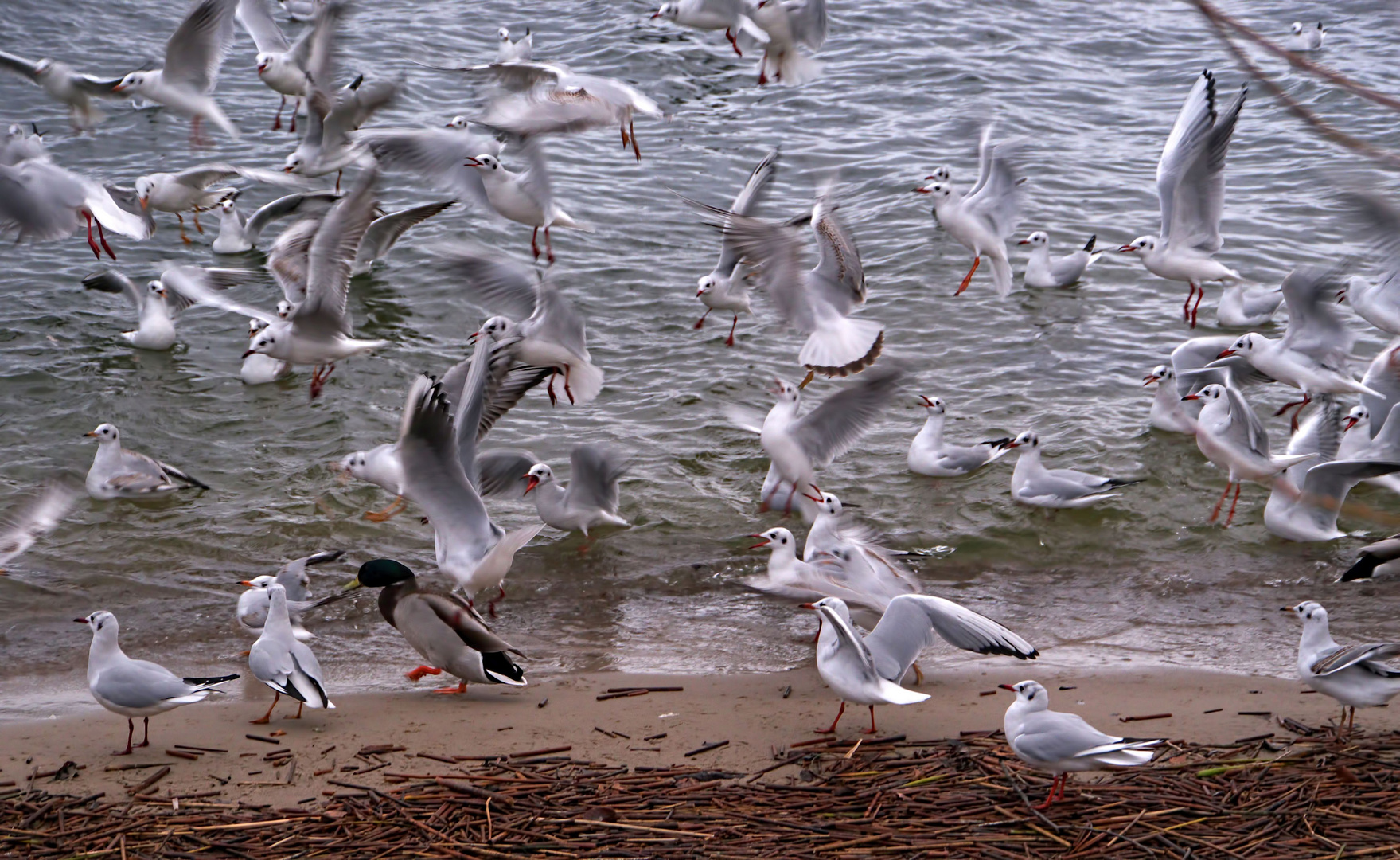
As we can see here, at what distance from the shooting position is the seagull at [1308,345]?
329 inches

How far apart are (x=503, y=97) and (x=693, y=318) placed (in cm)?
226

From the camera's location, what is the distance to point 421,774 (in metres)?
4.60

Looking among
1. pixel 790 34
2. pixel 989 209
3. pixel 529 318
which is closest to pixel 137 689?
pixel 529 318

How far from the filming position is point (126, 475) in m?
7.82

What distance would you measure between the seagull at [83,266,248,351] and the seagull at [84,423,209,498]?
2098 millimetres

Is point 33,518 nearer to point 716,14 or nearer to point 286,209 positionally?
point 286,209

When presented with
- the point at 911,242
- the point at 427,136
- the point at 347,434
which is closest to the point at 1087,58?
the point at 911,242

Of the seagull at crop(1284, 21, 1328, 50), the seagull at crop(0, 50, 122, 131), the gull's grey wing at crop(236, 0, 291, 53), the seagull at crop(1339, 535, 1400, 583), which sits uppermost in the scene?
the seagull at crop(1284, 21, 1328, 50)

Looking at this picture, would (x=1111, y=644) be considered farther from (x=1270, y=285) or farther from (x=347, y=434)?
(x=1270, y=285)

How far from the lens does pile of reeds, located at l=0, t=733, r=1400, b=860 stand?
13.2ft

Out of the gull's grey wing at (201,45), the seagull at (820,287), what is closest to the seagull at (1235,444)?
the seagull at (820,287)

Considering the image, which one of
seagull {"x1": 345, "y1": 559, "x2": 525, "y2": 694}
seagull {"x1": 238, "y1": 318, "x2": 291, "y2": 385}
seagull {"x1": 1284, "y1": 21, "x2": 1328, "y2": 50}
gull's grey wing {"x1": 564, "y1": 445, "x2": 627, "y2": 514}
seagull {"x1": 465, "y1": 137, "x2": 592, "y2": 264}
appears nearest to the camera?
seagull {"x1": 345, "y1": 559, "x2": 525, "y2": 694}

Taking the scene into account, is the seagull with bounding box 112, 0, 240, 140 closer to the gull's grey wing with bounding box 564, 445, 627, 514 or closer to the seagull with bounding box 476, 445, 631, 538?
the seagull with bounding box 476, 445, 631, 538

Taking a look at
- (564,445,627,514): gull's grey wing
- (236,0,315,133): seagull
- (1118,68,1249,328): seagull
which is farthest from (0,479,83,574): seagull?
(1118,68,1249,328): seagull
